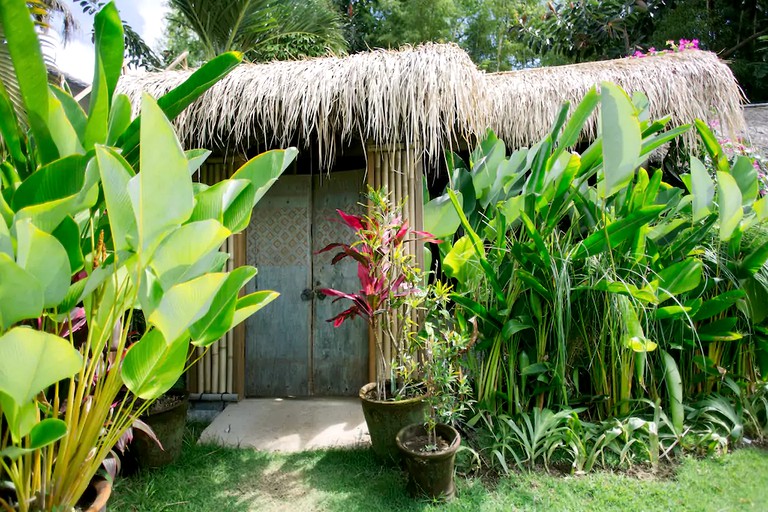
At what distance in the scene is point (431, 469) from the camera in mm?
2193

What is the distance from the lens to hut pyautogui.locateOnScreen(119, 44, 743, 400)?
9.88ft

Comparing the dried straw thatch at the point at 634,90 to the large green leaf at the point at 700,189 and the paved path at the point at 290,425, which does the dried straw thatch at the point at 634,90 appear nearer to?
the large green leaf at the point at 700,189

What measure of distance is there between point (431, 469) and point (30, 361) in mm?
1639

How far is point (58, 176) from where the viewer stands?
1316 millimetres

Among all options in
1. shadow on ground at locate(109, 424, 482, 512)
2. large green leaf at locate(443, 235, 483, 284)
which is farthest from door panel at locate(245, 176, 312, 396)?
large green leaf at locate(443, 235, 483, 284)

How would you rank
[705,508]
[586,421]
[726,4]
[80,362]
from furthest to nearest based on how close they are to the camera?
[726,4] < [586,421] < [705,508] < [80,362]

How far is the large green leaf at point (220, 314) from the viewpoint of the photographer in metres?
1.44

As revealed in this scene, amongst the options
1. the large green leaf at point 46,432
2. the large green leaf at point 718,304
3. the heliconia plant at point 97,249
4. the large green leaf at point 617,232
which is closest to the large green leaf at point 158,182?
the heliconia plant at point 97,249

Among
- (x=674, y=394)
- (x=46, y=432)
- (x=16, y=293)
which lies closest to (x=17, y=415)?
(x=46, y=432)

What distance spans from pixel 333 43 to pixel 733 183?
6430mm

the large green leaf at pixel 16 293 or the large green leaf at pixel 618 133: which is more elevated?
the large green leaf at pixel 618 133

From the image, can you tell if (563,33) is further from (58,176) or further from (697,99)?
(58,176)

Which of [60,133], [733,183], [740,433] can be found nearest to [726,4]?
[733,183]

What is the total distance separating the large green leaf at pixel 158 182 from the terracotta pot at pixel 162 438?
169cm
